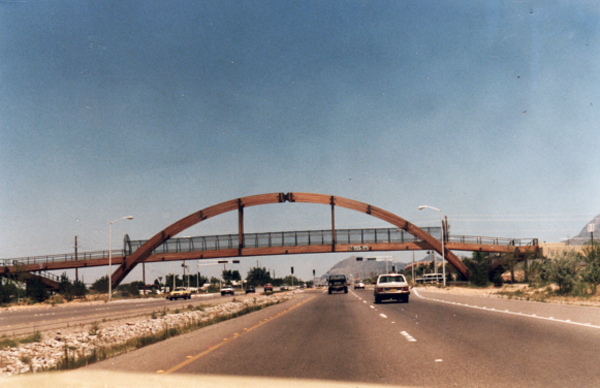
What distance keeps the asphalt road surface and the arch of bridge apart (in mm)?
68301

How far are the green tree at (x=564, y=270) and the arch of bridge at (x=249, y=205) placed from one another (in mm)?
45553

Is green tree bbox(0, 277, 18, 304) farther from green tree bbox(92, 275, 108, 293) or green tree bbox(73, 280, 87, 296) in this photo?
green tree bbox(92, 275, 108, 293)

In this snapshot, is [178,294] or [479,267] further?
[479,267]

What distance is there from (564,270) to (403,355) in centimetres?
2957

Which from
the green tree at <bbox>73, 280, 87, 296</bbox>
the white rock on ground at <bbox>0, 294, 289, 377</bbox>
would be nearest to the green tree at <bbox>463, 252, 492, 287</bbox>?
the green tree at <bbox>73, 280, 87, 296</bbox>

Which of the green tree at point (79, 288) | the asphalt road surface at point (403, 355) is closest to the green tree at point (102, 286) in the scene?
the green tree at point (79, 288)

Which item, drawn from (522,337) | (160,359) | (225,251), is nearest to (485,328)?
(522,337)

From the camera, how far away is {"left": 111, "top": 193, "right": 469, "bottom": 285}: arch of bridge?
82438mm

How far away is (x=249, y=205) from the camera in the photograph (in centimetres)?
8619

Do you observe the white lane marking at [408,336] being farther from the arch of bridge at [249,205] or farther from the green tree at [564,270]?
the arch of bridge at [249,205]

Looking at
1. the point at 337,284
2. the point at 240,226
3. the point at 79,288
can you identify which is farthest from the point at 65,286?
the point at 337,284

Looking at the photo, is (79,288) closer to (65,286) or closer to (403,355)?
(65,286)

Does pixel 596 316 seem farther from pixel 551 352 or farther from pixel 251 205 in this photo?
pixel 251 205

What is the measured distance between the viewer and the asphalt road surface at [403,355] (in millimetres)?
8031
